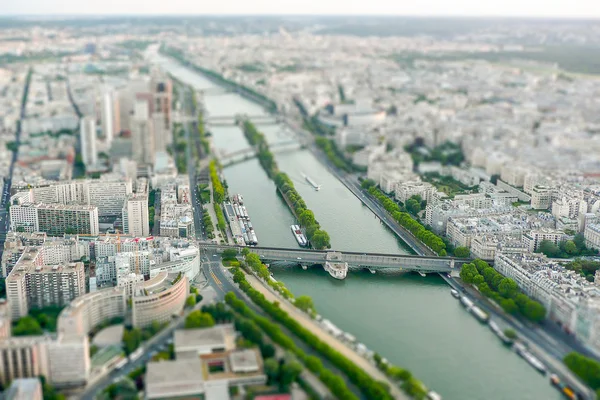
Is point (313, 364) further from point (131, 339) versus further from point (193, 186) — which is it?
point (193, 186)

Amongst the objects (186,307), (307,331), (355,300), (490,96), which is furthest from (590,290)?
(490,96)

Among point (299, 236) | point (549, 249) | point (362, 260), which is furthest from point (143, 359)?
point (549, 249)

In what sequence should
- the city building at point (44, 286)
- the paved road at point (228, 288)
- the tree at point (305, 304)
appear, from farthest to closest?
1. the tree at point (305, 304)
2. the city building at point (44, 286)
3. the paved road at point (228, 288)

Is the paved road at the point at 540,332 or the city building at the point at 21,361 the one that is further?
the paved road at the point at 540,332

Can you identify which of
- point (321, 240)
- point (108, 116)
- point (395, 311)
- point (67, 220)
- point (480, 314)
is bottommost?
point (395, 311)

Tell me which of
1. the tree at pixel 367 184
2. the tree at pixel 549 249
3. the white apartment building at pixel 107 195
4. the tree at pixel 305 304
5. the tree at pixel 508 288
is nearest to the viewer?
the tree at pixel 305 304

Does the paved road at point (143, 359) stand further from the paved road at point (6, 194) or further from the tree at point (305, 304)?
the paved road at point (6, 194)

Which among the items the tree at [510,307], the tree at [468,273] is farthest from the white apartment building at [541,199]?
the tree at [510,307]

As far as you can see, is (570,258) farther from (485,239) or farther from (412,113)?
(412,113)
